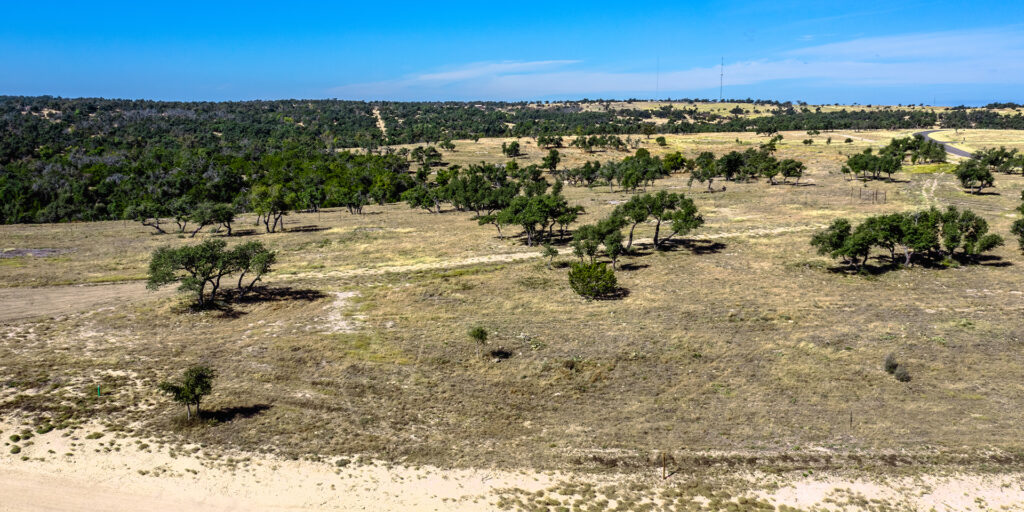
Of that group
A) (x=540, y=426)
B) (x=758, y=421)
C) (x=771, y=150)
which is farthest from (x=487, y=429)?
(x=771, y=150)

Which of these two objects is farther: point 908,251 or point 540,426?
point 908,251

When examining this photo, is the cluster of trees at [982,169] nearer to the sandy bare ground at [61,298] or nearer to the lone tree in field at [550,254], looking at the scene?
the lone tree in field at [550,254]

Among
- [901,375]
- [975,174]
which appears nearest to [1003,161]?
[975,174]

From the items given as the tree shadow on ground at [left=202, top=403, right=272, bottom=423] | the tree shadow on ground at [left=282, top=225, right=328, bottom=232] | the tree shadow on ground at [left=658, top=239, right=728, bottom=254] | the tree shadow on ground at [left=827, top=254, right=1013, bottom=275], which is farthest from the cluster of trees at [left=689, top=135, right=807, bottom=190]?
the tree shadow on ground at [left=202, top=403, right=272, bottom=423]

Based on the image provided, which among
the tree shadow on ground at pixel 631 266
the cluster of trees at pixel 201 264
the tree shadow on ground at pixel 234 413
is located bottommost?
the tree shadow on ground at pixel 234 413

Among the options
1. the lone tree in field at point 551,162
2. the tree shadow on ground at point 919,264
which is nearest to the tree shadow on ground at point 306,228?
the lone tree in field at point 551,162

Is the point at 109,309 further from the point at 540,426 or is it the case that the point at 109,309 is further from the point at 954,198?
the point at 954,198
